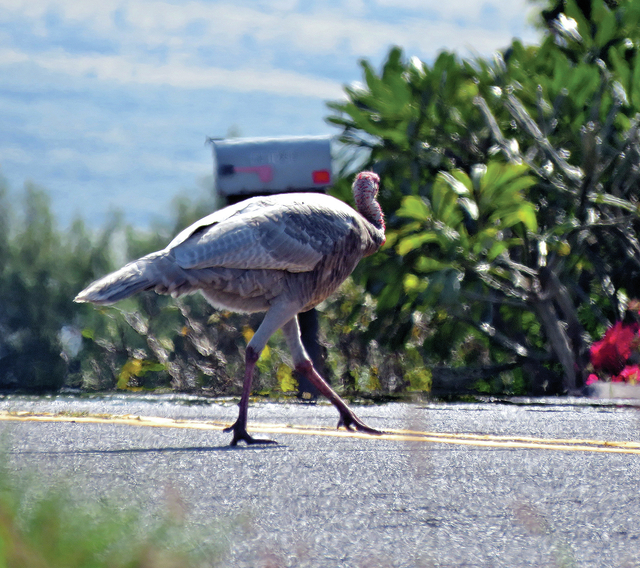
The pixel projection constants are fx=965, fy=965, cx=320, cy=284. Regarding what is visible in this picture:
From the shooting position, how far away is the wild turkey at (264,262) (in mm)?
5586

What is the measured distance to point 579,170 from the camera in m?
10.9

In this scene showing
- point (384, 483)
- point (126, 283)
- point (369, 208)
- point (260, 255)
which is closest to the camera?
point (384, 483)

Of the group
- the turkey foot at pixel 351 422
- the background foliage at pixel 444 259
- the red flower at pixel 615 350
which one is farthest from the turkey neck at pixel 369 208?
the red flower at pixel 615 350

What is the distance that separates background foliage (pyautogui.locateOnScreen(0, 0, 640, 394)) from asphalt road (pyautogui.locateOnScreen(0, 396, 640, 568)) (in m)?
3.33

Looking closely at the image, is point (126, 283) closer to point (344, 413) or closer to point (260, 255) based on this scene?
point (260, 255)

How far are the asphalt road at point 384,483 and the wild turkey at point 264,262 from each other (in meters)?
0.70

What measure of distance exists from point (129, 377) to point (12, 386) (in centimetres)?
135

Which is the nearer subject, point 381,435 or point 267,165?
point 381,435

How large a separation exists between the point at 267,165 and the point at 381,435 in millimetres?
3447

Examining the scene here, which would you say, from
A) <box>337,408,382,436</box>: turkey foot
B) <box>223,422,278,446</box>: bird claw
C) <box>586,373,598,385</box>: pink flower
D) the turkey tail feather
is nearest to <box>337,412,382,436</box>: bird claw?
<box>337,408,382,436</box>: turkey foot

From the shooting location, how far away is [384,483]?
13.6 ft

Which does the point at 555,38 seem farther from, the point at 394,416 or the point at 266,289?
the point at 266,289

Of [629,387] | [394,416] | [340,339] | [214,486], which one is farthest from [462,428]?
[340,339]

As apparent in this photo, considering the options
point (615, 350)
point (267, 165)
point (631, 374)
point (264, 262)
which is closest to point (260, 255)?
point (264, 262)
